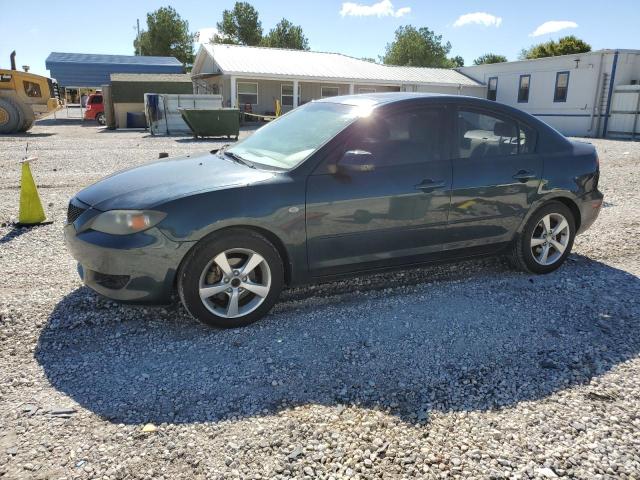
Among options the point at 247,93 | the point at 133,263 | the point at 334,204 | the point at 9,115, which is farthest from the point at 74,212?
the point at 247,93

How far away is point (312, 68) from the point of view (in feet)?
101

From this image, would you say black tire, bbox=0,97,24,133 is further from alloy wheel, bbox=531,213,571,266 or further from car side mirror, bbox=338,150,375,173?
alloy wheel, bbox=531,213,571,266

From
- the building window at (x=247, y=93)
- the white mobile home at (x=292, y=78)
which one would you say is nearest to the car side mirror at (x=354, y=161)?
the white mobile home at (x=292, y=78)

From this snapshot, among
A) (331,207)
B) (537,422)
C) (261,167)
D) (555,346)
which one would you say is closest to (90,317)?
(261,167)

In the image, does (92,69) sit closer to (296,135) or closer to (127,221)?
(296,135)

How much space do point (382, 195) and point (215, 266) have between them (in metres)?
1.41

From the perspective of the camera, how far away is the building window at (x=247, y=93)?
3081 centimetres

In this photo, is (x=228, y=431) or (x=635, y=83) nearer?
(x=228, y=431)

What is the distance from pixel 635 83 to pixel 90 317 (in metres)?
28.1

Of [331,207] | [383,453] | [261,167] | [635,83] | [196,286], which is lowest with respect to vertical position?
[383,453]

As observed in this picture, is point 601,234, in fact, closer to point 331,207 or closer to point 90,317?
point 331,207

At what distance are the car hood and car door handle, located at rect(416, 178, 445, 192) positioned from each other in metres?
1.26

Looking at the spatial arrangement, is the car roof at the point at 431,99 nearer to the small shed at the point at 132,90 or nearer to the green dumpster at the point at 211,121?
the green dumpster at the point at 211,121

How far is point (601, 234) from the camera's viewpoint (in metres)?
6.31
